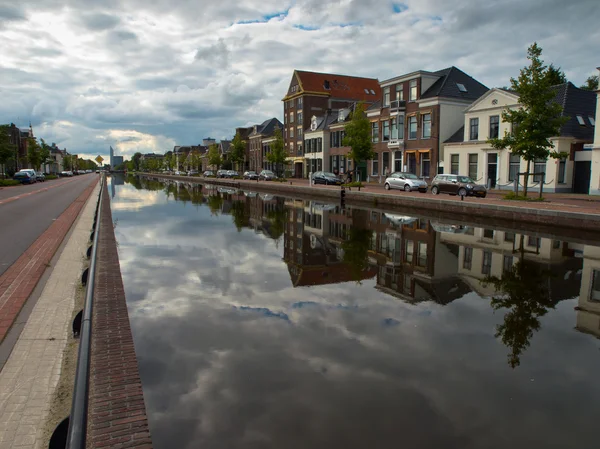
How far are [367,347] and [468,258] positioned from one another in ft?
23.9

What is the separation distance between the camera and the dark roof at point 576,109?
3133cm

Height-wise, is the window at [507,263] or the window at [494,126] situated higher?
the window at [494,126]

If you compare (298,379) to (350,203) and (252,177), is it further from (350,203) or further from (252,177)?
(252,177)

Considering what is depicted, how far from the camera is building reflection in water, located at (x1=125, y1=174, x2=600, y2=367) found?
26.6ft

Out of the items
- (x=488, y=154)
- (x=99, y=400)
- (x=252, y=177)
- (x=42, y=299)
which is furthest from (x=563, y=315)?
→ (x=252, y=177)

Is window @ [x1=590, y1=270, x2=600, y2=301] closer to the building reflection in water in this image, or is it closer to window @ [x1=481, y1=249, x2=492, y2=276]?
the building reflection in water

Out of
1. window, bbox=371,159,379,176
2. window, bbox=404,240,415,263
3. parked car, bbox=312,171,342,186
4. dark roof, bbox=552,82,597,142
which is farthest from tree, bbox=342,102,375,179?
window, bbox=404,240,415,263

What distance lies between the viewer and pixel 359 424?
4.23 metres

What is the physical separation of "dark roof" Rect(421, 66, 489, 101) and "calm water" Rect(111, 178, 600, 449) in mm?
32084

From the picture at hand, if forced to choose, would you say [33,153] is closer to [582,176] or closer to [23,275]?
[582,176]

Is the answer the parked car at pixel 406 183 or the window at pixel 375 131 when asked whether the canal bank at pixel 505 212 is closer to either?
the parked car at pixel 406 183

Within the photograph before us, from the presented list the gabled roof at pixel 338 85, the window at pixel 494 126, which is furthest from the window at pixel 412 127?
the gabled roof at pixel 338 85

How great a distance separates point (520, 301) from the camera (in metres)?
8.32

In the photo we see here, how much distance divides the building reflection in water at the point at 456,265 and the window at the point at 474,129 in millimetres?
21656
